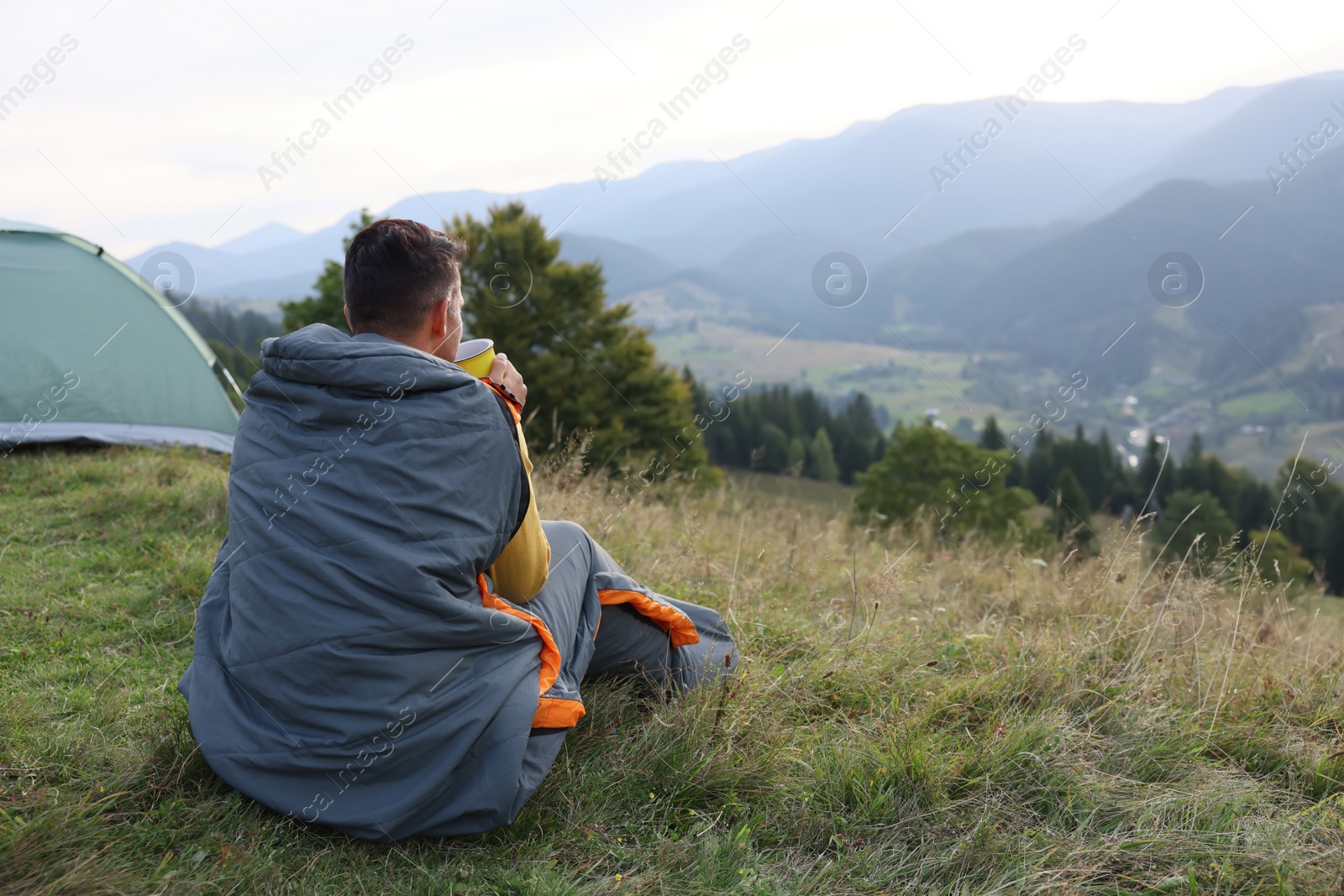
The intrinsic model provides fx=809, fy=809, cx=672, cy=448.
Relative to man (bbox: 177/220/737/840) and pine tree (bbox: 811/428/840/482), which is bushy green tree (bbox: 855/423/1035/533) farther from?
man (bbox: 177/220/737/840)

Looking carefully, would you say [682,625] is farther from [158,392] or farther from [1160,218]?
[1160,218]

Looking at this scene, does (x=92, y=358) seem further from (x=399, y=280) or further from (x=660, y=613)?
(x=660, y=613)

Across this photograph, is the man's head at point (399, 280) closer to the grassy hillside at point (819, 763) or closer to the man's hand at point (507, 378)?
the man's hand at point (507, 378)

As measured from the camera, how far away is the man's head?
78.6 inches

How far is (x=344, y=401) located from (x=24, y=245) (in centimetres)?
726

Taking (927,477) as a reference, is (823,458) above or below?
below

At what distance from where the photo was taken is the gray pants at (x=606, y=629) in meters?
2.24

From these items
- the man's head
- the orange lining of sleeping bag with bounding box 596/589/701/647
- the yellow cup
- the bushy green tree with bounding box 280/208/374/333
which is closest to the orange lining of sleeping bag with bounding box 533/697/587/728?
the orange lining of sleeping bag with bounding box 596/589/701/647

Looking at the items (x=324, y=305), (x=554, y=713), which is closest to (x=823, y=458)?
(x=324, y=305)

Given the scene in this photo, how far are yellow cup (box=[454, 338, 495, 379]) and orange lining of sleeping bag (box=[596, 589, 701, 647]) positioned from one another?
75cm

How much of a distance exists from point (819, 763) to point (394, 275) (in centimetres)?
183

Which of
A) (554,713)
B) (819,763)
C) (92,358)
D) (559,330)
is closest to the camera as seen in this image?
(554,713)

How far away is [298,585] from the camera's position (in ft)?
5.96

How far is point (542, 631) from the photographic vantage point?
6.66ft
